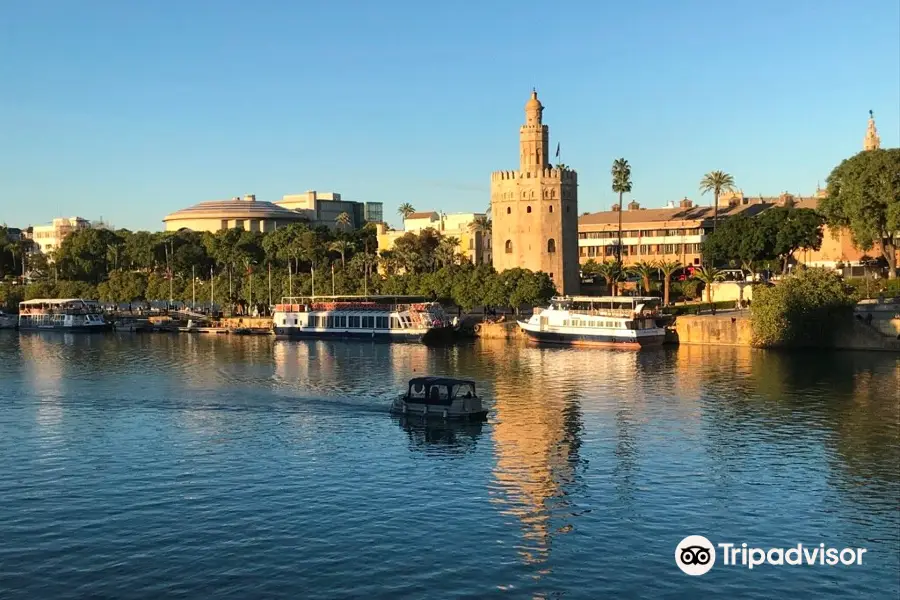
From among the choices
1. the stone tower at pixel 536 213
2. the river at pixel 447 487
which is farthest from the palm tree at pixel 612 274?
the river at pixel 447 487

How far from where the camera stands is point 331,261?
539 ft

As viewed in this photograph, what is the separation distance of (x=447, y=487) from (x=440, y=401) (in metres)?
15.0

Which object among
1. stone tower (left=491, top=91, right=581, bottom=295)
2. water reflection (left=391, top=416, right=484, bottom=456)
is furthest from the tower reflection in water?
stone tower (left=491, top=91, right=581, bottom=295)

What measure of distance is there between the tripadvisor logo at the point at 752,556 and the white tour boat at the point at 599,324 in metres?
63.8

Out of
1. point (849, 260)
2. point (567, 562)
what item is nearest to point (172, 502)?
point (567, 562)

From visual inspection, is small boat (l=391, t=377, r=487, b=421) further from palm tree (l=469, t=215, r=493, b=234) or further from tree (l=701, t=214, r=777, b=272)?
palm tree (l=469, t=215, r=493, b=234)

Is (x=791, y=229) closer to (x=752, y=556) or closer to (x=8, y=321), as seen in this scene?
(x=752, y=556)

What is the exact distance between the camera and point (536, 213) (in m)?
134

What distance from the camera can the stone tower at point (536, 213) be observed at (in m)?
133

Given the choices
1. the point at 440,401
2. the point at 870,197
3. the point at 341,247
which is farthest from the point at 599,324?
the point at 341,247

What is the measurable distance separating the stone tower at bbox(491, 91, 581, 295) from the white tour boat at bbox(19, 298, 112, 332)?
5602cm

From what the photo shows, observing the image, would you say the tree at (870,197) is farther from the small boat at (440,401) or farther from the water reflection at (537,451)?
the small boat at (440,401)

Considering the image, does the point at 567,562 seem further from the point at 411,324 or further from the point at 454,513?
the point at 411,324

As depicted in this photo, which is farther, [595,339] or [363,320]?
[363,320]
